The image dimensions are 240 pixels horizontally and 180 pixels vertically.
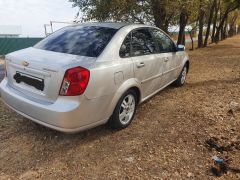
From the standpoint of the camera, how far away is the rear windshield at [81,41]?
3.51m

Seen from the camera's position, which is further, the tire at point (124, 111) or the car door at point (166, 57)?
the car door at point (166, 57)

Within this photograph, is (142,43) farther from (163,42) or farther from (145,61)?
(163,42)

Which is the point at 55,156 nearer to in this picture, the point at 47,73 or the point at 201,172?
the point at 47,73

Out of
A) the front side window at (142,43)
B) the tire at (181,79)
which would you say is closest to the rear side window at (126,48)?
the front side window at (142,43)

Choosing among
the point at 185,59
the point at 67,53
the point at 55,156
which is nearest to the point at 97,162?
the point at 55,156

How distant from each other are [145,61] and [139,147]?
146cm

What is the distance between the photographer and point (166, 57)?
197 inches

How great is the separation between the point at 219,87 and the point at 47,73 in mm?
4540

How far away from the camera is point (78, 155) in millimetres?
3297

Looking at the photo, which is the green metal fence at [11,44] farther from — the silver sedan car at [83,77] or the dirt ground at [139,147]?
the silver sedan car at [83,77]

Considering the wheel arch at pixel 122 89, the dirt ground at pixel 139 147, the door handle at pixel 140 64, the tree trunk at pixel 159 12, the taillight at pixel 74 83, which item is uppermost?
the tree trunk at pixel 159 12

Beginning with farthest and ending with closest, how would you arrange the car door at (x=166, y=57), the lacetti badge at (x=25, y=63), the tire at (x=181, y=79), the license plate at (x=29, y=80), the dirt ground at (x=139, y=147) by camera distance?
the tire at (x=181, y=79)
the car door at (x=166, y=57)
the lacetti badge at (x=25, y=63)
the license plate at (x=29, y=80)
the dirt ground at (x=139, y=147)

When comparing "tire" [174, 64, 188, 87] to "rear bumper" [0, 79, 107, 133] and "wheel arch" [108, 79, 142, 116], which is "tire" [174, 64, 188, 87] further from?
"rear bumper" [0, 79, 107, 133]

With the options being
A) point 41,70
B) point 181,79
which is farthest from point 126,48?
point 181,79
